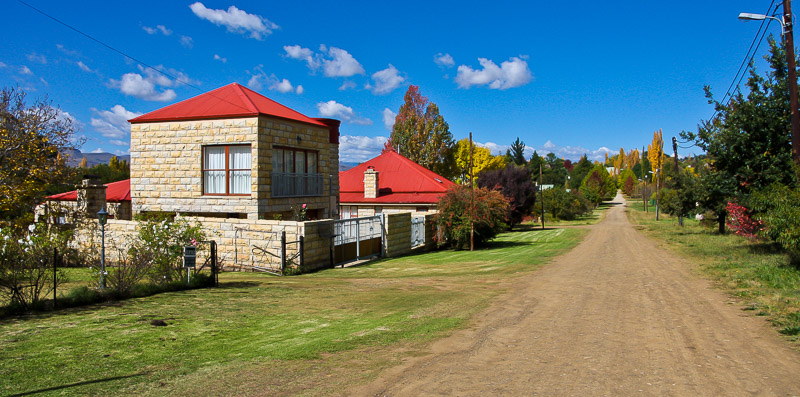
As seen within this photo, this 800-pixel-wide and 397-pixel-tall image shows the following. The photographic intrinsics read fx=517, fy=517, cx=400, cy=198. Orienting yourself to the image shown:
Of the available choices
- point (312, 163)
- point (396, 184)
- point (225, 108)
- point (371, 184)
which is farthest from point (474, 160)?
point (225, 108)

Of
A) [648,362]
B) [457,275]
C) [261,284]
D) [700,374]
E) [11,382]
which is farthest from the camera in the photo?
[457,275]

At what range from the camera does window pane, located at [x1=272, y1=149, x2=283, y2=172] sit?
2181 cm

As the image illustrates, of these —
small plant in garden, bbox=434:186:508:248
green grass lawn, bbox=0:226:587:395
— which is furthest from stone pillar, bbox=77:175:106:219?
small plant in garden, bbox=434:186:508:248

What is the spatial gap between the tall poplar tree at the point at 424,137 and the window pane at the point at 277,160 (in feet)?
133

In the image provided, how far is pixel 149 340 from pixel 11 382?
1991 mm

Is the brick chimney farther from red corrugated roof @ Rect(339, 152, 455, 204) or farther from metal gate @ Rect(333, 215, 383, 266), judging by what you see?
metal gate @ Rect(333, 215, 383, 266)

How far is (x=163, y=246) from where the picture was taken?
12.7m

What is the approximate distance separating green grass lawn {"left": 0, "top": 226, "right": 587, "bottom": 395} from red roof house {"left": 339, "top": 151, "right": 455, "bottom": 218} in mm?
22468

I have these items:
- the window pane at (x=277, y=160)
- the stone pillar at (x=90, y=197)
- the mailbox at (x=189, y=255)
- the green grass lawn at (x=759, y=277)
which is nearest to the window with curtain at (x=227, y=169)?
the window pane at (x=277, y=160)

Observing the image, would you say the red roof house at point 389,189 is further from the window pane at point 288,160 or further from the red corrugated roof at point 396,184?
the window pane at point 288,160

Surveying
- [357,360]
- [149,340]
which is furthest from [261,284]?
[357,360]

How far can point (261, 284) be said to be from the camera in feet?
46.2

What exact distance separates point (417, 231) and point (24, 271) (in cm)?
1907

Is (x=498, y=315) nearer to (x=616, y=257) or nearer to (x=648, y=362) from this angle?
(x=648, y=362)
